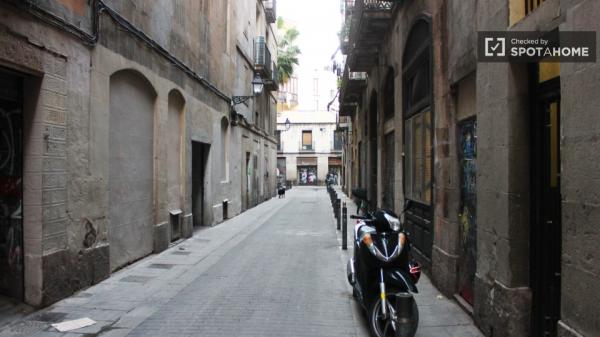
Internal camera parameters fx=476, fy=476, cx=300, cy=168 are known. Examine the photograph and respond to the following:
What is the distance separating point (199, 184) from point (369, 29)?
22.7 feet

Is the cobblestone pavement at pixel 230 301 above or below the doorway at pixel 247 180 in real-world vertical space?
below

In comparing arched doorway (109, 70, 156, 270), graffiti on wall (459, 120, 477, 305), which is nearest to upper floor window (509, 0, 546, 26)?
graffiti on wall (459, 120, 477, 305)

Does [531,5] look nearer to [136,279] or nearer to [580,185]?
[580,185]

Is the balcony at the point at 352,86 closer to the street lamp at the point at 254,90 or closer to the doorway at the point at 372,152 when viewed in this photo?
the doorway at the point at 372,152

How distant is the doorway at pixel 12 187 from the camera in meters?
6.11

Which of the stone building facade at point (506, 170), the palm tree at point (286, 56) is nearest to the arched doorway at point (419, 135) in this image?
the stone building facade at point (506, 170)

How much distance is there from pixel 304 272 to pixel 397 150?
3.68 metres

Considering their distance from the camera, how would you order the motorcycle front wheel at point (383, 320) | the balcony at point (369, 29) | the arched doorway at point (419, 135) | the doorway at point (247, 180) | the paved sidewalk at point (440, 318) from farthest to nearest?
the doorway at point (247, 180) → the balcony at point (369, 29) → the arched doorway at point (419, 135) → the paved sidewalk at point (440, 318) → the motorcycle front wheel at point (383, 320)

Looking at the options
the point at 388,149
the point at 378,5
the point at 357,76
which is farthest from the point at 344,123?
the point at 378,5

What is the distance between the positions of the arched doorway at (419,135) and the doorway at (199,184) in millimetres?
7129

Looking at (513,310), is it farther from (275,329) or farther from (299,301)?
(299,301)

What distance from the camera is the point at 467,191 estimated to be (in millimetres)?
6141

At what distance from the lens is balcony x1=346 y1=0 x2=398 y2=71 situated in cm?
1125

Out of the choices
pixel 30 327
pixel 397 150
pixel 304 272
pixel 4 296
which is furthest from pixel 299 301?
pixel 397 150
